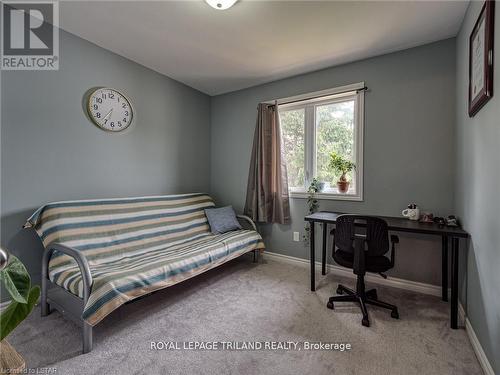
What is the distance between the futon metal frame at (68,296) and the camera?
1.58 meters

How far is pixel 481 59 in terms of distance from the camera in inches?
60.4

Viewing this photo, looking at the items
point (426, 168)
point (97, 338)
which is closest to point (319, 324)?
point (97, 338)

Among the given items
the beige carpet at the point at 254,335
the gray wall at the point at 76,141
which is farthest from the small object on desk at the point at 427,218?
the gray wall at the point at 76,141

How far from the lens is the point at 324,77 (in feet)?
9.53

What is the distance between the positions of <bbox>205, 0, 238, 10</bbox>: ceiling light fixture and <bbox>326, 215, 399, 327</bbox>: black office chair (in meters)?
1.87

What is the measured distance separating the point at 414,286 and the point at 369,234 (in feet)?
3.48

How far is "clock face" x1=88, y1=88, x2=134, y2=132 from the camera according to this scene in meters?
2.44

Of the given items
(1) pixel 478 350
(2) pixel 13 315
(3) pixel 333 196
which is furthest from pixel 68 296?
(1) pixel 478 350

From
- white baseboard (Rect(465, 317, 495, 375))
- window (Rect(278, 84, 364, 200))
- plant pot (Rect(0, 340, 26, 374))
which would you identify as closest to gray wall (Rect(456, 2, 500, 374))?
white baseboard (Rect(465, 317, 495, 375))

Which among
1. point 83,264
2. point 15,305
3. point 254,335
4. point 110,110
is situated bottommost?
point 254,335

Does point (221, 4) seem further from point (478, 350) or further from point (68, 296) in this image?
point (478, 350)

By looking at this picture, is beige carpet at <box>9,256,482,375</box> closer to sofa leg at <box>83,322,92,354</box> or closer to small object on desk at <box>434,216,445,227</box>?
sofa leg at <box>83,322,92,354</box>

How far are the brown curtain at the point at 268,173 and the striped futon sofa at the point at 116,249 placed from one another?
43 centimetres

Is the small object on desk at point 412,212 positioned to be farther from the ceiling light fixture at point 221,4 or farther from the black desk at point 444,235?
the ceiling light fixture at point 221,4
